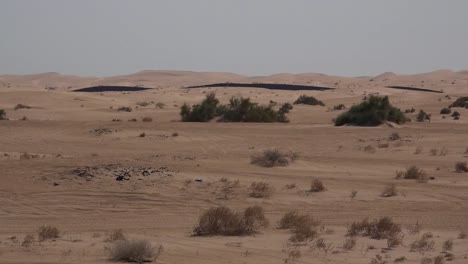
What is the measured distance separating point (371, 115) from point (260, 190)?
21117 millimetres

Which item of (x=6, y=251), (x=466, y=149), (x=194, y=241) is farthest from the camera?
(x=466, y=149)

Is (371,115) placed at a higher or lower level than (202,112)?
higher

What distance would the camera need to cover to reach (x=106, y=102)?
66125mm

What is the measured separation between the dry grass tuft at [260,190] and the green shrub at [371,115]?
20251 mm

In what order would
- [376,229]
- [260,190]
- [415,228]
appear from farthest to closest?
[260,190], [415,228], [376,229]

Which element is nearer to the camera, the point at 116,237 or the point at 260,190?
the point at 116,237

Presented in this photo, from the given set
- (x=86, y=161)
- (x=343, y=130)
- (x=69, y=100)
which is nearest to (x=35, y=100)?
(x=69, y=100)

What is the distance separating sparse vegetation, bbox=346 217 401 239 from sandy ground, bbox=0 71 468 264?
285mm

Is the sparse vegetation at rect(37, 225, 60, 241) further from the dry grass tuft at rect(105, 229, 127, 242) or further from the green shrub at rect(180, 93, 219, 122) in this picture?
the green shrub at rect(180, 93, 219, 122)

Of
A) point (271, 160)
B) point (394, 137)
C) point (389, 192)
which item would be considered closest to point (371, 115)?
point (394, 137)

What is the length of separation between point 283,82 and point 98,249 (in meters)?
Answer: 118

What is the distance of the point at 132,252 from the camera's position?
9867 mm

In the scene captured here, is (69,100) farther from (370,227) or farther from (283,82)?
(283,82)

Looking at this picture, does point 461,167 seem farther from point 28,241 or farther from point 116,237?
point 28,241
